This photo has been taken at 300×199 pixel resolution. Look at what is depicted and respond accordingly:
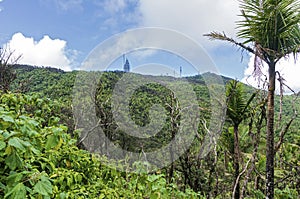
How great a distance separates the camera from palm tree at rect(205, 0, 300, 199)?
382cm

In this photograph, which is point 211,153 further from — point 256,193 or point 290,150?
point 290,150

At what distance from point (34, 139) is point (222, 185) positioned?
6714 mm

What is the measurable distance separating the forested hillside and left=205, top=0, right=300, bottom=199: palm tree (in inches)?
20.5

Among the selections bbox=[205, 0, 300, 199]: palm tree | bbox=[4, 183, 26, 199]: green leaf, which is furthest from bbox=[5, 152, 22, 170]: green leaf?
bbox=[205, 0, 300, 199]: palm tree

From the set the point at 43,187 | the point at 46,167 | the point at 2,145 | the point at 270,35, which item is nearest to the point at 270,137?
the point at 270,35

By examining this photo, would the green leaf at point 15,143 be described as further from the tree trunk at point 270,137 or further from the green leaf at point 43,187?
the tree trunk at point 270,137

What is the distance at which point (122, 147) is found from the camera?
22.0 feet

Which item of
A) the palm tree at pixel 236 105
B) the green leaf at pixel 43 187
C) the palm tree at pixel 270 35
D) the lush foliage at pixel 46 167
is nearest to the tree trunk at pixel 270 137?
the palm tree at pixel 270 35

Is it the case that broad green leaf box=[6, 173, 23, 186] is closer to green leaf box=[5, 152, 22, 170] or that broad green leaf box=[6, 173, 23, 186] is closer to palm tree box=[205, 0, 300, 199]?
green leaf box=[5, 152, 22, 170]

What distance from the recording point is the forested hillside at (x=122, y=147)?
1.24 metres

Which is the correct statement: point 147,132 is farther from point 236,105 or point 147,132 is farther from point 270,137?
point 270,137

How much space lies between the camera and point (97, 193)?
84.4 inches

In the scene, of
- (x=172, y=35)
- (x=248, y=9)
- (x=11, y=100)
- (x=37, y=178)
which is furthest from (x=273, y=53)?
(x=37, y=178)

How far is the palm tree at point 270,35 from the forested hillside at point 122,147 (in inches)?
20.5
